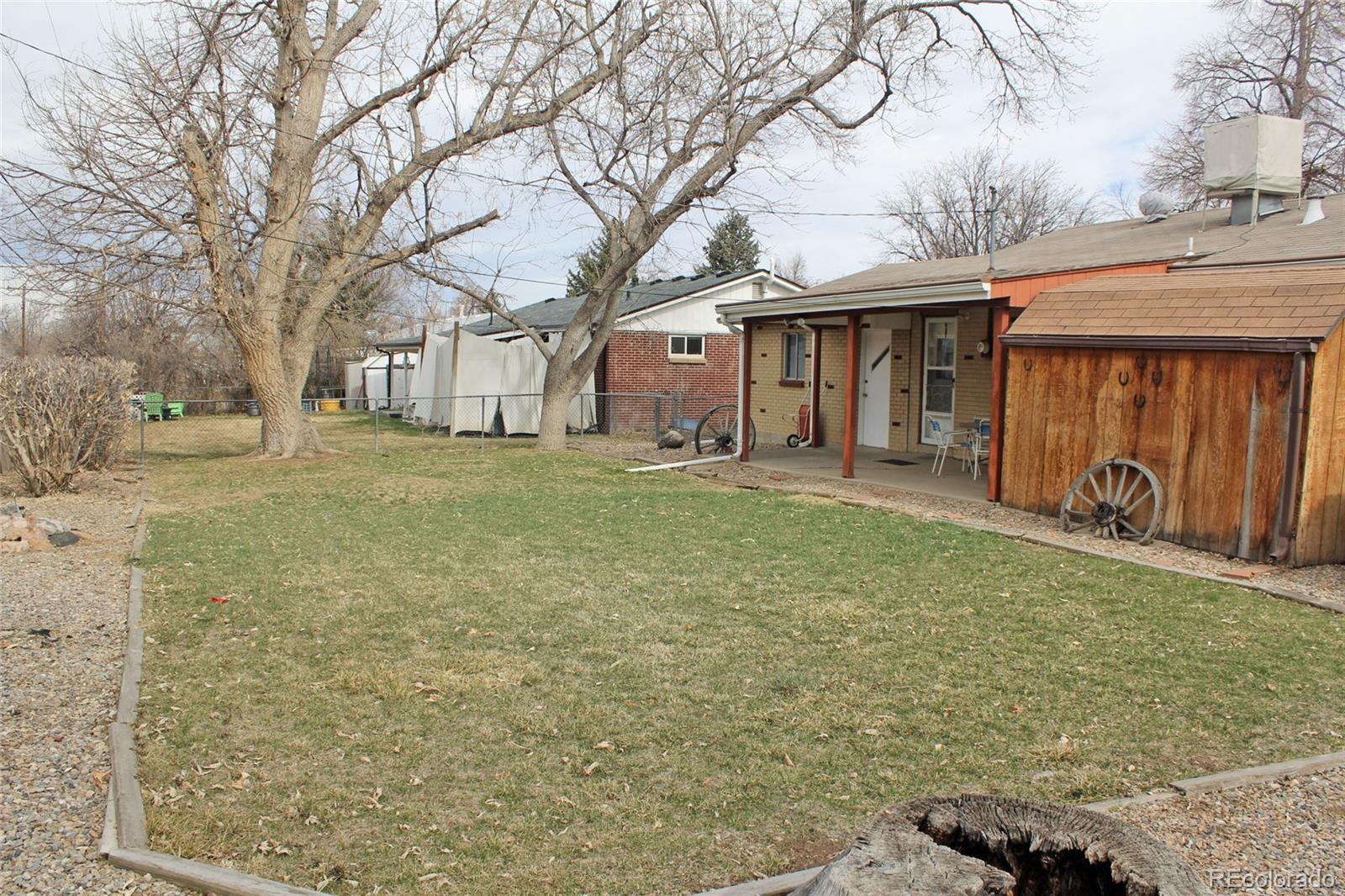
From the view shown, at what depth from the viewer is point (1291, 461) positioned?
24.5 feet

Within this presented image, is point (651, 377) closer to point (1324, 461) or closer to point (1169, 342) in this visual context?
point (1169, 342)

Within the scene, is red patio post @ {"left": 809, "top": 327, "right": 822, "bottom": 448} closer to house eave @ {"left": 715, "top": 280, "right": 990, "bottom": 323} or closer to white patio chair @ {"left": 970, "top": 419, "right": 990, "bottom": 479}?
house eave @ {"left": 715, "top": 280, "right": 990, "bottom": 323}

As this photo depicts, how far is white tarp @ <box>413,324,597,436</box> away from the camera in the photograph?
21.8 m

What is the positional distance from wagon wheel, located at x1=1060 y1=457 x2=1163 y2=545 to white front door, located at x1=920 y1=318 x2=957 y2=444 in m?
4.78

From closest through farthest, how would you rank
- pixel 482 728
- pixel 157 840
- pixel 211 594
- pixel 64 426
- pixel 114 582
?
pixel 157 840, pixel 482 728, pixel 211 594, pixel 114 582, pixel 64 426

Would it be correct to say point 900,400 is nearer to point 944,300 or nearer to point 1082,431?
point 944,300

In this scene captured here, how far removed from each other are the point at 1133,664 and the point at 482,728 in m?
3.63

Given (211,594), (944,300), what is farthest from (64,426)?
(944,300)

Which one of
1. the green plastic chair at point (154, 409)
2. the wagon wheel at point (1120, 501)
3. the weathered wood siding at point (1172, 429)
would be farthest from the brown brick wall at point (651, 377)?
the green plastic chair at point (154, 409)

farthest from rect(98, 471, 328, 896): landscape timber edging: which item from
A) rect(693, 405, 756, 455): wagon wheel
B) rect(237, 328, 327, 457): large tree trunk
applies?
rect(237, 328, 327, 457): large tree trunk

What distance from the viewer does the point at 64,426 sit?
1170 centimetres

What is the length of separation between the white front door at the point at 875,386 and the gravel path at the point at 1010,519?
2748 millimetres

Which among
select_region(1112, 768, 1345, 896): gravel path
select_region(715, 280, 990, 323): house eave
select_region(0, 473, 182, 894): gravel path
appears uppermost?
select_region(715, 280, 990, 323): house eave

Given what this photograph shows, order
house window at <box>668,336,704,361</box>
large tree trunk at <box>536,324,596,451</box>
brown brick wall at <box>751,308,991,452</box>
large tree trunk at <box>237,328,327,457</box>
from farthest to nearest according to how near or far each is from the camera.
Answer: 1. house window at <box>668,336,704,361</box>
2. large tree trunk at <box>536,324,596,451</box>
3. large tree trunk at <box>237,328,327,457</box>
4. brown brick wall at <box>751,308,991,452</box>
